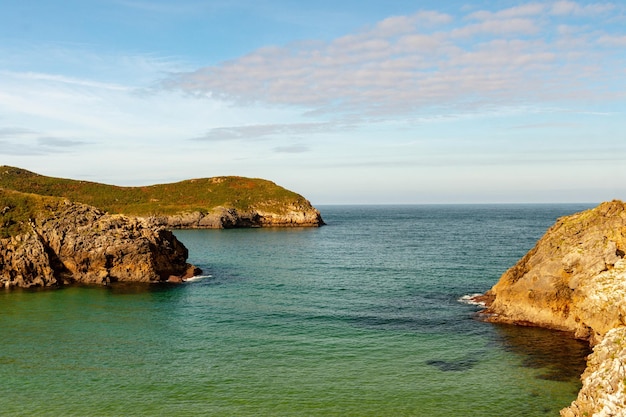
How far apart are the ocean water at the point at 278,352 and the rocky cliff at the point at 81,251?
16.6ft

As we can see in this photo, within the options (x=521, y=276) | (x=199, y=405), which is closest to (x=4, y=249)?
(x=199, y=405)

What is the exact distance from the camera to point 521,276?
52469 millimetres

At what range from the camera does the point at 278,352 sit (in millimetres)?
41094

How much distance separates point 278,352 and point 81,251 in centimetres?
4705

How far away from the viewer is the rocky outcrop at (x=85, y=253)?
70.7 meters

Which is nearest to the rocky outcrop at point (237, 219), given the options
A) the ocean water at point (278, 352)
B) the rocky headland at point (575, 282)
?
the ocean water at point (278, 352)

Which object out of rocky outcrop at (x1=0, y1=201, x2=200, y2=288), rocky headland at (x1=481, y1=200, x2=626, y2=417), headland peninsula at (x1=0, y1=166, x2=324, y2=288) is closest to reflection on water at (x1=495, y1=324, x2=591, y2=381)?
rocky headland at (x1=481, y1=200, x2=626, y2=417)

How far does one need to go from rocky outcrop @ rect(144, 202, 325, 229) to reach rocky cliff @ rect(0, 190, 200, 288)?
93583 millimetres

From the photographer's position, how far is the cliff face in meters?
39.9

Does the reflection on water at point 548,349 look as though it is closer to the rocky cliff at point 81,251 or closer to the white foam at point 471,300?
the white foam at point 471,300

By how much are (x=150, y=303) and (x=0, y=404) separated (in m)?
30.1

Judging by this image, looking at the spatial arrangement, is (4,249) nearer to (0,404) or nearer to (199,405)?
(0,404)

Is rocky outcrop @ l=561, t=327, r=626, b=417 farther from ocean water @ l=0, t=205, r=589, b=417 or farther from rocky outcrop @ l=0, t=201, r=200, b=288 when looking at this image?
rocky outcrop @ l=0, t=201, r=200, b=288

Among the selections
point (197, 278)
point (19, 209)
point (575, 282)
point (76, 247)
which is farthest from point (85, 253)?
point (575, 282)
